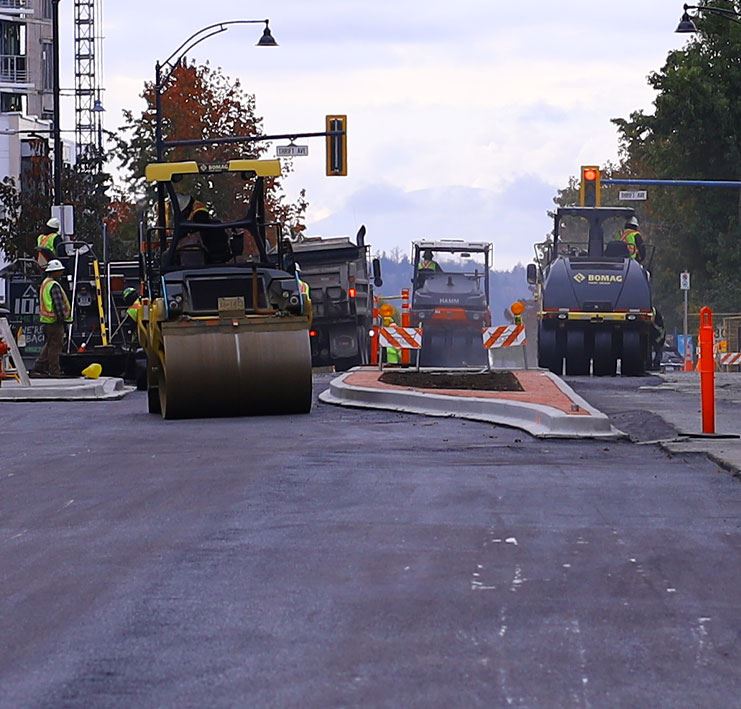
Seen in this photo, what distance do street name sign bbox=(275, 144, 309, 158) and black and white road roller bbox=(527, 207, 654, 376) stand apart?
353 inches

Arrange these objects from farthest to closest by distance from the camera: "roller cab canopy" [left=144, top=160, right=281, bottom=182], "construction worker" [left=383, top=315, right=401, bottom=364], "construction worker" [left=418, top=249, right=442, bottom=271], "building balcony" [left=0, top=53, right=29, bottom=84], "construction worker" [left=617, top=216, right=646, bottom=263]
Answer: "building balcony" [left=0, top=53, right=29, bottom=84]
"construction worker" [left=418, top=249, right=442, bottom=271]
"construction worker" [left=383, top=315, right=401, bottom=364]
"construction worker" [left=617, top=216, right=646, bottom=263]
"roller cab canopy" [left=144, top=160, right=281, bottom=182]

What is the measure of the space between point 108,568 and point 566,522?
106 inches

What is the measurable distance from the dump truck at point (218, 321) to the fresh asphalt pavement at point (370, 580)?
4.28m

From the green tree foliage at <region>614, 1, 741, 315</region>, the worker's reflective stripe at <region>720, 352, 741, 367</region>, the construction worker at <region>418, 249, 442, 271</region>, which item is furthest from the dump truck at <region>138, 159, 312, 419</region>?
the green tree foliage at <region>614, 1, 741, 315</region>

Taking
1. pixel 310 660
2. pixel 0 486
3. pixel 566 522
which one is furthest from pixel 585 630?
pixel 0 486

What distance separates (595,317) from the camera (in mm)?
32750

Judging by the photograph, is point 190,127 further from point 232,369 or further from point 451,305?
point 232,369

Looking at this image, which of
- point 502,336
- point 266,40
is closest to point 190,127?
point 266,40

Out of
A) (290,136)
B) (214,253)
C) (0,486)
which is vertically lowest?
(0,486)

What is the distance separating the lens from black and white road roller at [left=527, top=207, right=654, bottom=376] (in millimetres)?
32688

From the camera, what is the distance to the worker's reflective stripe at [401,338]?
1050 inches

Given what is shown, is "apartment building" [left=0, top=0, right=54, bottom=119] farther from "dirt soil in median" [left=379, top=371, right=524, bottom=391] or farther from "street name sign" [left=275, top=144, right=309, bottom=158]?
"dirt soil in median" [left=379, top=371, right=524, bottom=391]

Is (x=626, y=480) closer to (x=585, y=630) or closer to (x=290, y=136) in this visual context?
(x=585, y=630)

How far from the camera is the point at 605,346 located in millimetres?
32812
